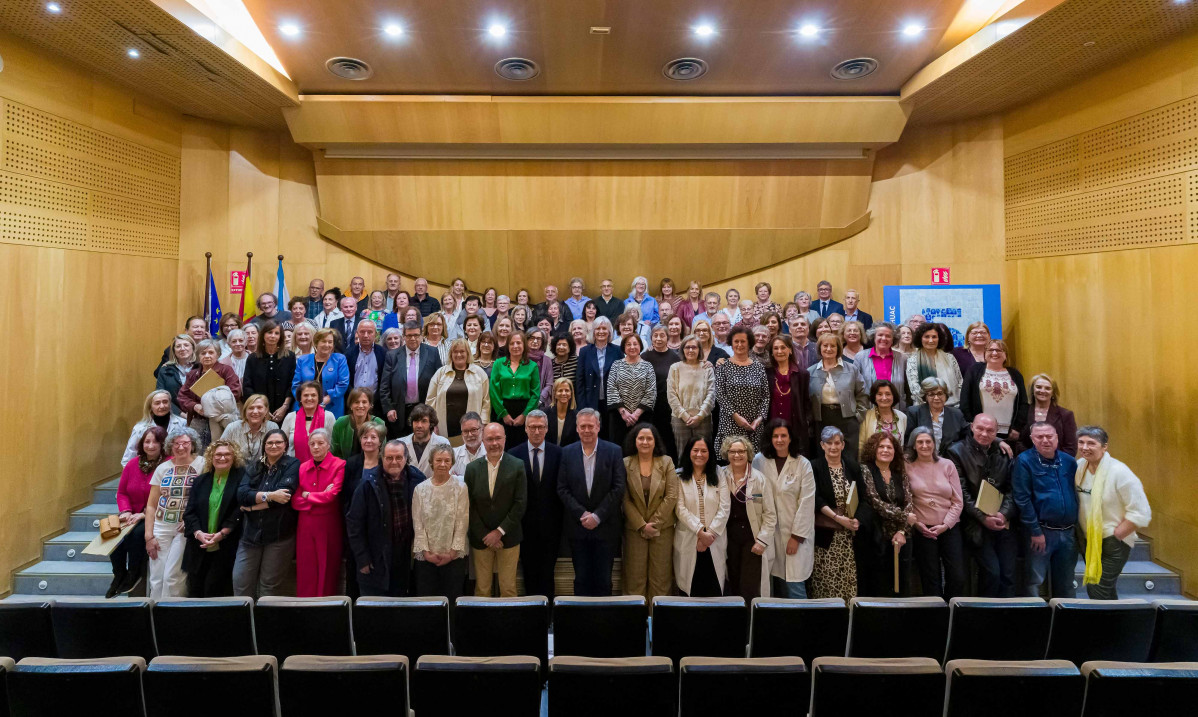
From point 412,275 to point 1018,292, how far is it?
21.9 ft

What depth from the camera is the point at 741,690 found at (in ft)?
6.45

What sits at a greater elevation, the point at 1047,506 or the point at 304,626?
the point at 1047,506

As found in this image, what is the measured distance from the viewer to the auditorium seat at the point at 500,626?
251 cm

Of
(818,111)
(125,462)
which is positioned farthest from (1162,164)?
(125,462)

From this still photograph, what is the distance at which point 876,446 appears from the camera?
3.51 meters

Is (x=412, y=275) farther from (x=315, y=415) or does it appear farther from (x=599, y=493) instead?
(x=599, y=493)

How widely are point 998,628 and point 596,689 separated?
1.71 metres

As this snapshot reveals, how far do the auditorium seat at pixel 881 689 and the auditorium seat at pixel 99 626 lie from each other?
2648 millimetres

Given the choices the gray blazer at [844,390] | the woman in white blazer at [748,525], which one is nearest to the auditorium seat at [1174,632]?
the woman in white blazer at [748,525]

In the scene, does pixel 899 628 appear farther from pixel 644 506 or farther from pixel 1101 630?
pixel 644 506

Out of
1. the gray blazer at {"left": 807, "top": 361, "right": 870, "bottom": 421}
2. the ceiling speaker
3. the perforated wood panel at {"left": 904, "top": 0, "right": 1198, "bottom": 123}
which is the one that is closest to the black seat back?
the gray blazer at {"left": 807, "top": 361, "right": 870, "bottom": 421}

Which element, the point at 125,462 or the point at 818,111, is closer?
the point at 125,462

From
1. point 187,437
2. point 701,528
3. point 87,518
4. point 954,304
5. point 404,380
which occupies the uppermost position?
point 954,304

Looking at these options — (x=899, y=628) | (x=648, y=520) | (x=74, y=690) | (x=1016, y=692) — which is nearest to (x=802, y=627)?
(x=899, y=628)
